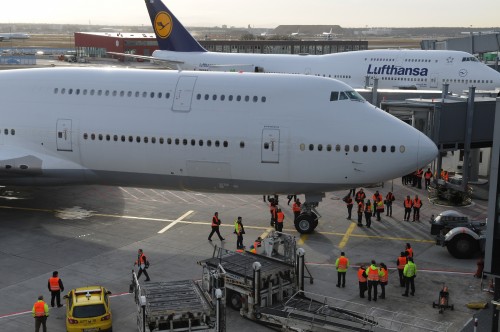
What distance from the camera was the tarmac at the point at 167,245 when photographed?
65.0 feet

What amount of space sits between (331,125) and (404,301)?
305 inches

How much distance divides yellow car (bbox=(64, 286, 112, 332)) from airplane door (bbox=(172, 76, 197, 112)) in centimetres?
1019

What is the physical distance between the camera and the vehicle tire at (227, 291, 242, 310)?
62.7ft

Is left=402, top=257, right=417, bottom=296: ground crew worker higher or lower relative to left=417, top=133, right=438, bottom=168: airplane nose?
lower

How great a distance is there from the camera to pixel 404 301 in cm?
2020

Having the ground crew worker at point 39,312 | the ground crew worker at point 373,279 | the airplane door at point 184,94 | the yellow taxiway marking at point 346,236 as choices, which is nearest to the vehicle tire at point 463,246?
the yellow taxiway marking at point 346,236

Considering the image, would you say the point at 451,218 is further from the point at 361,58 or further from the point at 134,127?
the point at 361,58

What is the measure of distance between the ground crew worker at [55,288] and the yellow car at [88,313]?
1.14 m

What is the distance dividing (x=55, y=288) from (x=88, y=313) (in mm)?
2269

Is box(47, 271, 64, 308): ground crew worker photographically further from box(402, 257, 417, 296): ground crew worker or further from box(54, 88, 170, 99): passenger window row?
box(402, 257, 417, 296): ground crew worker

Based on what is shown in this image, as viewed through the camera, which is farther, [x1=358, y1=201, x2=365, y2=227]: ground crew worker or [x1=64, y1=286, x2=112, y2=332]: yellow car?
[x1=358, y1=201, x2=365, y2=227]: ground crew worker

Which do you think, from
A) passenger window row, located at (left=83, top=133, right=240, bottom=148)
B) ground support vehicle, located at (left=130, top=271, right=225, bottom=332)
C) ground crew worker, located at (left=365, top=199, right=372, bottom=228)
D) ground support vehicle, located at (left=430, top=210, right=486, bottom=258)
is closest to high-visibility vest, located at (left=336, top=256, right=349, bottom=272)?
ground support vehicle, located at (left=130, top=271, right=225, bottom=332)

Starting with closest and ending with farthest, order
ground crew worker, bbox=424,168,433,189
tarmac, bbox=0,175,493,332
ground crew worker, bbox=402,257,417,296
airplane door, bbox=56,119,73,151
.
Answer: tarmac, bbox=0,175,493,332
ground crew worker, bbox=402,257,417,296
airplane door, bbox=56,119,73,151
ground crew worker, bbox=424,168,433,189

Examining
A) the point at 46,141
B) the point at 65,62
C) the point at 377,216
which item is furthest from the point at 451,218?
the point at 65,62
